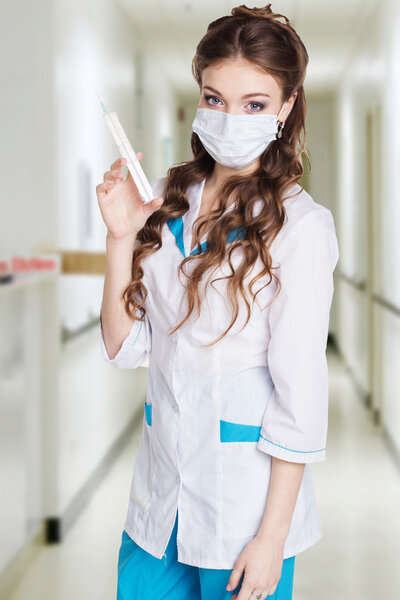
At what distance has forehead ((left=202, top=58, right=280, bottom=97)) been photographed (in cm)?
117

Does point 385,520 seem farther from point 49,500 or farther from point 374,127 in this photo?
point 374,127

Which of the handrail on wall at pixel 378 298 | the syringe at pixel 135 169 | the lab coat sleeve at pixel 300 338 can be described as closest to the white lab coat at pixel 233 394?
the lab coat sleeve at pixel 300 338

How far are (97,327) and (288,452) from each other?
11.1ft

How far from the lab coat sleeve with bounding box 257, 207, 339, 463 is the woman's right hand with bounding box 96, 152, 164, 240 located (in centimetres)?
25

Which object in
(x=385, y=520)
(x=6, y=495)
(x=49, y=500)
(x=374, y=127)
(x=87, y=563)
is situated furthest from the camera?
(x=374, y=127)

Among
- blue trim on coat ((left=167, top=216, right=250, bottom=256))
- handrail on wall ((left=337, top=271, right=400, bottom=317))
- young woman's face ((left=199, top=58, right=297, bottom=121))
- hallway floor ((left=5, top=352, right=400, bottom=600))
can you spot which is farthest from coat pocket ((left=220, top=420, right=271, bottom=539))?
handrail on wall ((left=337, top=271, right=400, bottom=317))

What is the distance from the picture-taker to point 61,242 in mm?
3490

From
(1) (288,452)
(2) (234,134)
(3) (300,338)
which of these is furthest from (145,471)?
(2) (234,134)

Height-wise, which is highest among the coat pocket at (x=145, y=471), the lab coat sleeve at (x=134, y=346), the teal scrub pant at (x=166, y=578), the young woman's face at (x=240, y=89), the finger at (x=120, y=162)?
the young woman's face at (x=240, y=89)

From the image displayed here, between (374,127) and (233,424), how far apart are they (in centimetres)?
481

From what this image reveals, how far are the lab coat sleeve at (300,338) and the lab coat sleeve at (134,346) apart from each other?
10.3 inches

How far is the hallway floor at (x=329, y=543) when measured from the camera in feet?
9.77

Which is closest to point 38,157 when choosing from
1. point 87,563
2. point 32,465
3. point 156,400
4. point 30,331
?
point 30,331

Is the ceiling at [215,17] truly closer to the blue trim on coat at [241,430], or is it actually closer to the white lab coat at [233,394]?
the white lab coat at [233,394]
